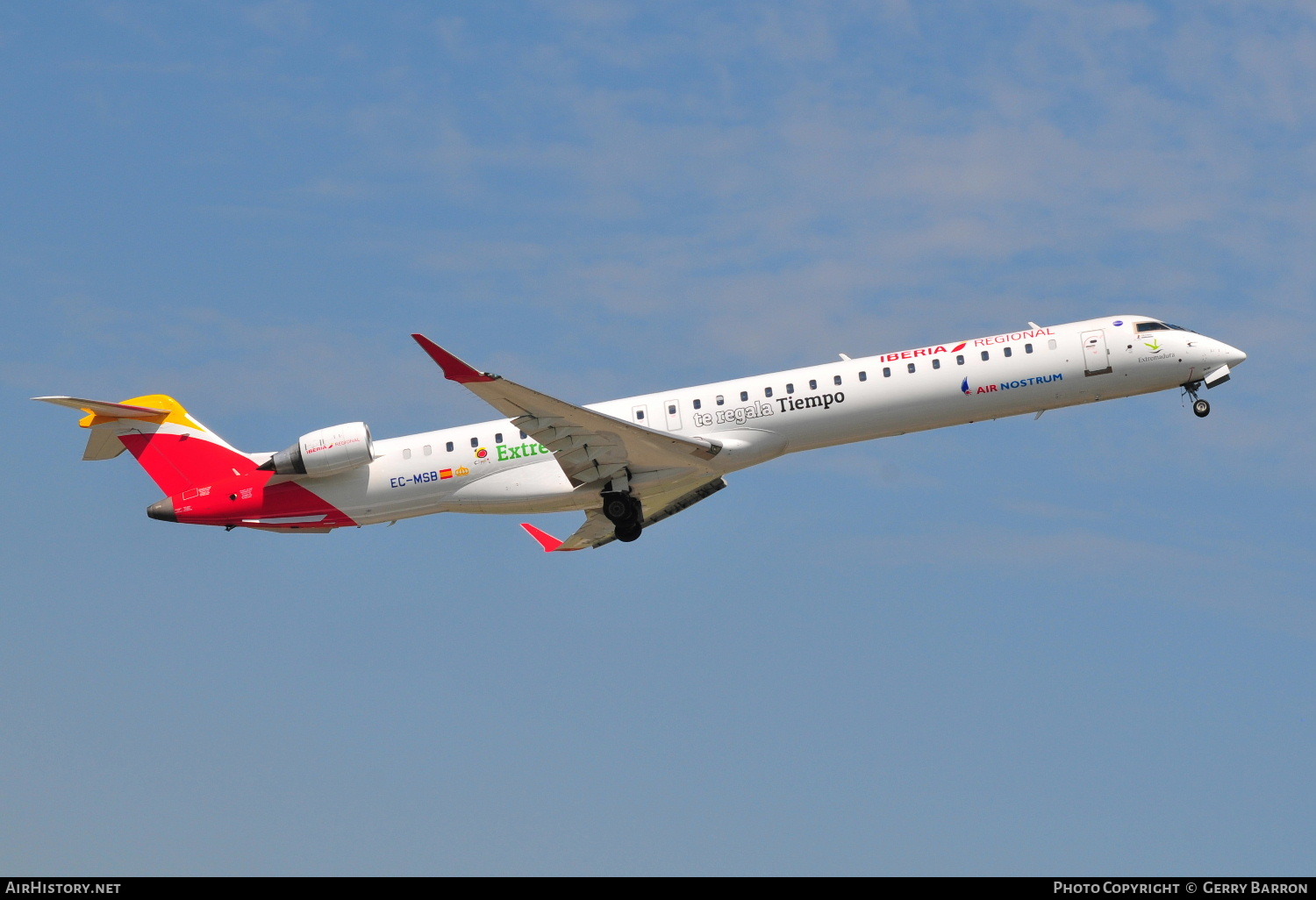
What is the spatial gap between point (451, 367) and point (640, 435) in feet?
15.3

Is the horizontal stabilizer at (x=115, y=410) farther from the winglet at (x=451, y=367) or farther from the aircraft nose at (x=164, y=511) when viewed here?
the winglet at (x=451, y=367)

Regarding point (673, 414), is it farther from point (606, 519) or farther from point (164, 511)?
point (164, 511)

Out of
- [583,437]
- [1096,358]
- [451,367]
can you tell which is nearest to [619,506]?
[583,437]

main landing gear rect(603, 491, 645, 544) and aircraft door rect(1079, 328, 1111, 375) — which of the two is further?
main landing gear rect(603, 491, 645, 544)

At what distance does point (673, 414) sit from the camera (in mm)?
31562

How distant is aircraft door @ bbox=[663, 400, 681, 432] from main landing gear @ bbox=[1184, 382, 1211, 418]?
11.4 meters

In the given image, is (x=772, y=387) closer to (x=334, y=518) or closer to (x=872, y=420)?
(x=872, y=420)

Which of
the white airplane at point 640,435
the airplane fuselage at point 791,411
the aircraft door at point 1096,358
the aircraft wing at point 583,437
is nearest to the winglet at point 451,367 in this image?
the aircraft wing at point 583,437

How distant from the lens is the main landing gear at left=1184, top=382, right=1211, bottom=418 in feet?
103

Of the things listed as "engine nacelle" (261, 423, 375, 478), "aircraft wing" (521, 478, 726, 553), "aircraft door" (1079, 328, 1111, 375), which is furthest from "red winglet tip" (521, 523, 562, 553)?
"aircraft door" (1079, 328, 1111, 375)

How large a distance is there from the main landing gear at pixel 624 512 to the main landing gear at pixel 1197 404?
12604 millimetres

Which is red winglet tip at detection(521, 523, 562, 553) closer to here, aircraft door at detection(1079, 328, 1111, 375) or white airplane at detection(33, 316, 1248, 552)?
white airplane at detection(33, 316, 1248, 552)
